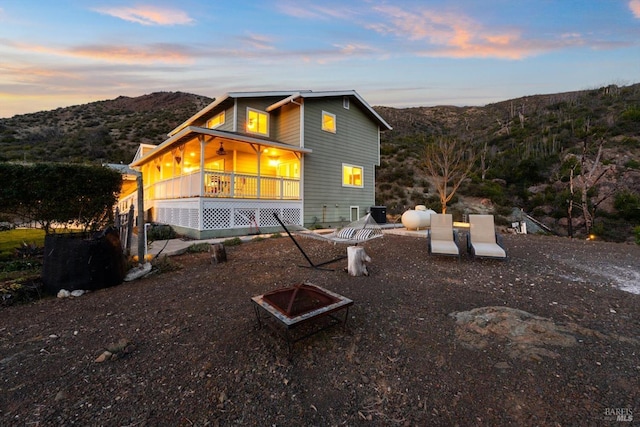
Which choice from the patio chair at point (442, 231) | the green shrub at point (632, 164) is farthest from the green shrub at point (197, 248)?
the green shrub at point (632, 164)

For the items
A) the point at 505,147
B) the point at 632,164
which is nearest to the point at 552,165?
the point at 632,164

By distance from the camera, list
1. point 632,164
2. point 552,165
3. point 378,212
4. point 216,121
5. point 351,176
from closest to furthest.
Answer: point 216,121, point 378,212, point 351,176, point 632,164, point 552,165

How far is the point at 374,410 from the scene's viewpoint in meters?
1.92

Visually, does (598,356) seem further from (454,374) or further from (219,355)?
(219,355)

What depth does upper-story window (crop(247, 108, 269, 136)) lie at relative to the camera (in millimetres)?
13298

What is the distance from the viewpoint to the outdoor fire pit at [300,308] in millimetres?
2547

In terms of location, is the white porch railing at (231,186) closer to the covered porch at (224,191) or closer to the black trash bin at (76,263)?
the covered porch at (224,191)

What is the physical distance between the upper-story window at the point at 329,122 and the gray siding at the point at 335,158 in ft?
0.68

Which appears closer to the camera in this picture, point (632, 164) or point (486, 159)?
point (632, 164)

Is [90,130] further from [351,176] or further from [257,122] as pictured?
[351,176]

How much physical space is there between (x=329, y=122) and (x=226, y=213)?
7.72m

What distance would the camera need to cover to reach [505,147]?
1118 inches

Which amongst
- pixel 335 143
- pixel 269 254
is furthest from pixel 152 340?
pixel 335 143

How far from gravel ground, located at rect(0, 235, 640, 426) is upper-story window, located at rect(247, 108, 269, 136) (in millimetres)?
10561
